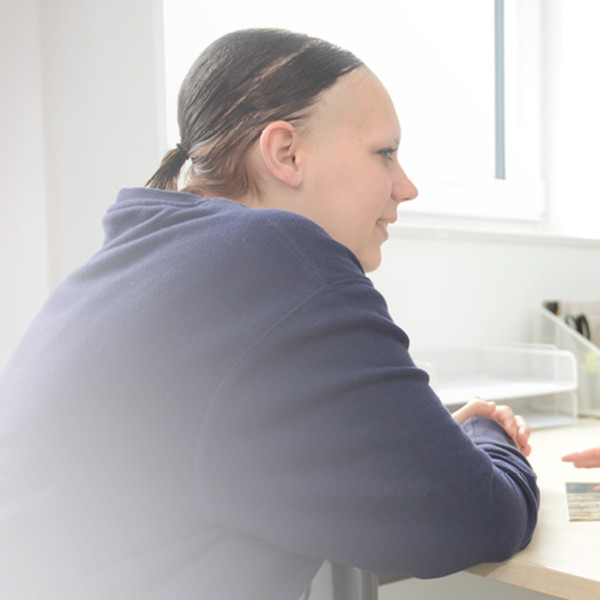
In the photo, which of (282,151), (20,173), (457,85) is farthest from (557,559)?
(457,85)

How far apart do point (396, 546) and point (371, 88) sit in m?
0.48

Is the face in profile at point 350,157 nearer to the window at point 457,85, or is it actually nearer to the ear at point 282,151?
the ear at point 282,151

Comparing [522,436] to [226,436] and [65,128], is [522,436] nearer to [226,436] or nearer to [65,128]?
[226,436]

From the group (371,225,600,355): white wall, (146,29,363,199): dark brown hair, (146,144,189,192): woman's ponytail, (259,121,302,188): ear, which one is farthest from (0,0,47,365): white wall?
(371,225,600,355): white wall

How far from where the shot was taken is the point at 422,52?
208 centimetres

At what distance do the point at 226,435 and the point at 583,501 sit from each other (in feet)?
1.80

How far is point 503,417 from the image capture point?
93cm

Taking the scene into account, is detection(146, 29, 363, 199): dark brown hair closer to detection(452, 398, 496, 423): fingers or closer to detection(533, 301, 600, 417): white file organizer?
detection(452, 398, 496, 423): fingers

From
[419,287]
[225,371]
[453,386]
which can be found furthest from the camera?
[419,287]

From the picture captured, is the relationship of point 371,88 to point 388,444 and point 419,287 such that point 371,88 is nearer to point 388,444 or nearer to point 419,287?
point 388,444

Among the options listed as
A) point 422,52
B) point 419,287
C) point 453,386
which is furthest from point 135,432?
point 422,52

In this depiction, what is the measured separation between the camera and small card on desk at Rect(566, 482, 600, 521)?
813 millimetres

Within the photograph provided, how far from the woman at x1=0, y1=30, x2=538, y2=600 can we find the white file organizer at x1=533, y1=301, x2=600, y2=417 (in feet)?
3.78

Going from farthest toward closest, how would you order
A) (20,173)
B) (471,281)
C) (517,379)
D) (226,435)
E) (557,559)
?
(471,281)
(517,379)
(20,173)
(557,559)
(226,435)
